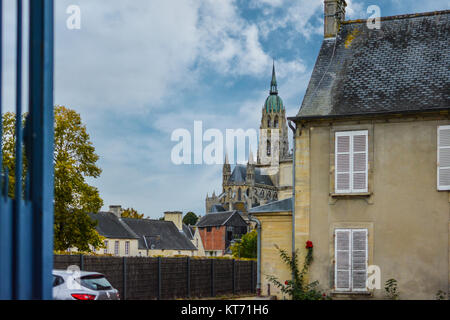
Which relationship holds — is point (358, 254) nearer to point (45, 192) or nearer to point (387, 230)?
point (387, 230)

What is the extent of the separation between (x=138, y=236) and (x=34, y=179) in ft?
201

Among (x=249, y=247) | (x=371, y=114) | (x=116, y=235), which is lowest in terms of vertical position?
(x=249, y=247)

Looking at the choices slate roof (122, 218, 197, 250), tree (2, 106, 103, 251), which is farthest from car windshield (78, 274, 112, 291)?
slate roof (122, 218, 197, 250)

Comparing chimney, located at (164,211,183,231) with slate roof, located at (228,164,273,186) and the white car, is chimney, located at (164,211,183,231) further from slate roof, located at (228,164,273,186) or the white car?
slate roof, located at (228,164,273,186)

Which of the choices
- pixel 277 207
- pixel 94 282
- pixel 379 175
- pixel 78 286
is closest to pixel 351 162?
pixel 379 175

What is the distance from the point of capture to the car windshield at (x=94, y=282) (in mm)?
14367

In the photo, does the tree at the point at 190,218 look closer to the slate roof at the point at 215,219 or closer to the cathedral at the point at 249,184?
the cathedral at the point at 249,184

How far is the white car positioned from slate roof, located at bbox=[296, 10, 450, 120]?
8.94 metres

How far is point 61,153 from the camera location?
3541cm

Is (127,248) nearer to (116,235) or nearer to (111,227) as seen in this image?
(116,235)

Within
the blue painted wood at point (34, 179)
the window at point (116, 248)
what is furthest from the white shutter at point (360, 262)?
the window at point (116, 248)

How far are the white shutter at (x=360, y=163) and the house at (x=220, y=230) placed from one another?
7180 cm

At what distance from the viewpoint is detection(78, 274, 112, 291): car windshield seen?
14.4 m

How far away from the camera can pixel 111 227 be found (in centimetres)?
6141
